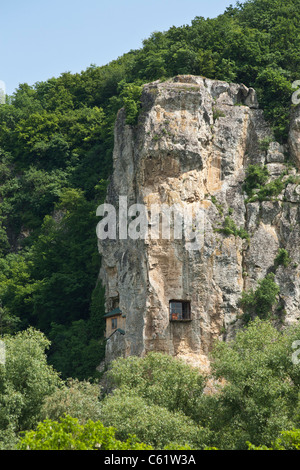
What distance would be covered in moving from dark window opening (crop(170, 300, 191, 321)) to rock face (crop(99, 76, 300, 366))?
302 mm

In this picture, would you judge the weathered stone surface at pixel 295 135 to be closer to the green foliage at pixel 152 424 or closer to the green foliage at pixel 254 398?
the green foliage at pixel 254 398

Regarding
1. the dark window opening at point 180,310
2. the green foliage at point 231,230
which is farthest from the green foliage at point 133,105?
the dark window opening at point 180,310

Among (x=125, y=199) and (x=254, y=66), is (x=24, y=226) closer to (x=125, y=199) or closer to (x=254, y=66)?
(x=125, y=199)

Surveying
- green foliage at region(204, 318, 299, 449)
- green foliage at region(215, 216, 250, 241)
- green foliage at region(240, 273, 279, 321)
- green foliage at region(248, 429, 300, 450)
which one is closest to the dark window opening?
green foliage at region(240, 273, 279, 321)

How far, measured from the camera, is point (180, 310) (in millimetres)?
51562

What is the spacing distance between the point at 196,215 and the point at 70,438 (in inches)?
879

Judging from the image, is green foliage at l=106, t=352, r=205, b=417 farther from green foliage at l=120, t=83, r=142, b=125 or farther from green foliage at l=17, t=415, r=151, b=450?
green foliage at l=120, t=83, r=142, b=125

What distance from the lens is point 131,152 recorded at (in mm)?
→ 55312

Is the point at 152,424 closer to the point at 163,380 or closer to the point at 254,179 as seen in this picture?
the point at 163,380

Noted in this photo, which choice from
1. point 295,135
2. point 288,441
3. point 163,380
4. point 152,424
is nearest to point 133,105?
point 295,135

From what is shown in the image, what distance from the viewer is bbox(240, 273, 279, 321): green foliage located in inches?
2016

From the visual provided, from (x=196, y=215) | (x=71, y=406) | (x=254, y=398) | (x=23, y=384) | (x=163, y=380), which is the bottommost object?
(x=71, y=406)

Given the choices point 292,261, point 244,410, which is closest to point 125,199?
point 292,261
